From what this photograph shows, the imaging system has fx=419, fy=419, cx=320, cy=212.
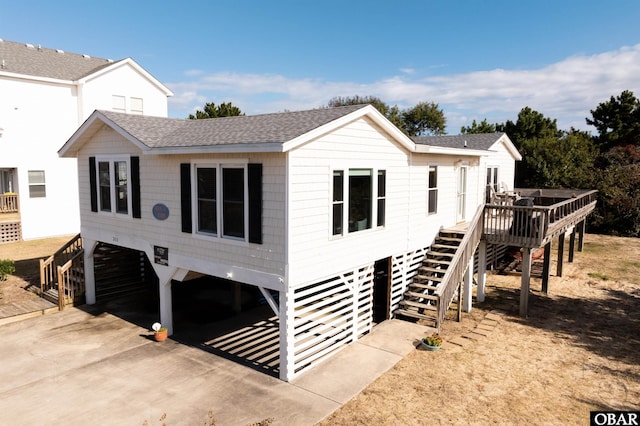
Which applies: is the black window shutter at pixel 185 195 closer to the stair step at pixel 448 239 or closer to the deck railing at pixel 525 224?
the stair step at pixel 448 239

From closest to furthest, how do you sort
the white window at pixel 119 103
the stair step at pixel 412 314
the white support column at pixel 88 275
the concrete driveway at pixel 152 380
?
1. the concrete driveway at pixel 152 380
2. the stair step at pixel 412 314
3. the white support column at pixel 88 275
4. the white window at pixel 119 103

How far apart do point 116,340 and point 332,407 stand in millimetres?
6613

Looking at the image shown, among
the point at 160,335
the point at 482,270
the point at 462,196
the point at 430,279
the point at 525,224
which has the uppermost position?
the point at 462,196

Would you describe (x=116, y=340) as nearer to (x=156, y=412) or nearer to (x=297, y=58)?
(x=156, y=412)

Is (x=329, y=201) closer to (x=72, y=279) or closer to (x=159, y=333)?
(x=159, y=333)

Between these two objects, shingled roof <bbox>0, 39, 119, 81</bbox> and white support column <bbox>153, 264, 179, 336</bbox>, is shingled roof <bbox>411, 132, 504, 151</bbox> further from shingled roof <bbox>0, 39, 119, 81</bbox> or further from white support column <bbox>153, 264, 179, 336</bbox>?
shingled roof <bbox>0, 39, 119, 81</bbox>

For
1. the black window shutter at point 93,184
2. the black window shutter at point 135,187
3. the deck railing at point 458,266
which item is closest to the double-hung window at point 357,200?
the deck railing at point 458,266

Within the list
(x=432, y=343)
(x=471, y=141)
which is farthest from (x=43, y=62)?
(x=432, y=343)

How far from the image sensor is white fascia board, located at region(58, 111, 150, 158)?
37.0 ft

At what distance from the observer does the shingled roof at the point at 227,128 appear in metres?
9.22

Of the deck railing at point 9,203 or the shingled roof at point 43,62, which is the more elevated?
the shingled roof at point 43,62

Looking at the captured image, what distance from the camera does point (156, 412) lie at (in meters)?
7.73

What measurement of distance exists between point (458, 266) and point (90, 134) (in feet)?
39.7

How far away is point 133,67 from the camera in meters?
28.3
